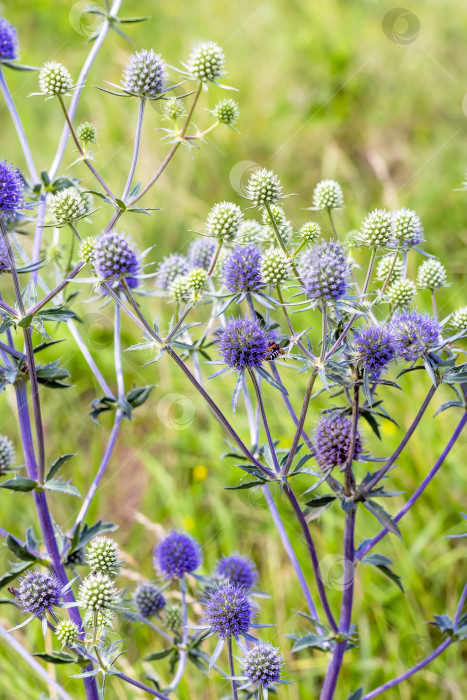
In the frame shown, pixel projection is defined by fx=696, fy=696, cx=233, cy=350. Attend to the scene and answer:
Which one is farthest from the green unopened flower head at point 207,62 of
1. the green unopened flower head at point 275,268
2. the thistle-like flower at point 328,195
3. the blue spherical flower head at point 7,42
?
the blue spherical flower head at point 7,42

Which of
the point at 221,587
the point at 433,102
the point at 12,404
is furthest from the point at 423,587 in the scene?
the point at 433,102

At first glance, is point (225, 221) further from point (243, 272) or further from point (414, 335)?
point (414, 335)

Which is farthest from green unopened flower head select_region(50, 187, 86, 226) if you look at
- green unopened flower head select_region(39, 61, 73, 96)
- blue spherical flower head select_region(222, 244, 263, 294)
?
blue spherical flower head select_region(222, 244, 263, 294)

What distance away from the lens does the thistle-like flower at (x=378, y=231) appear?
6.85 ft

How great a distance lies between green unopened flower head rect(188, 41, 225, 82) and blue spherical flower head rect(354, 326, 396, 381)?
3.29ft

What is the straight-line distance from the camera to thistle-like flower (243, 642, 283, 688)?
2033mm

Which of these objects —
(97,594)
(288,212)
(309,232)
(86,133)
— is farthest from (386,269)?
(288,212)

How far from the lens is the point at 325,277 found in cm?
195

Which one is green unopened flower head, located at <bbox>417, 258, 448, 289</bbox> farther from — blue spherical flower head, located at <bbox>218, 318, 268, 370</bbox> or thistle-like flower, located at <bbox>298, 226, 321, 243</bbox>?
blue spherical flower head, located at <bbox>218, 318, 268, 370</bbox>

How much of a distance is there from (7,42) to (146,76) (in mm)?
688

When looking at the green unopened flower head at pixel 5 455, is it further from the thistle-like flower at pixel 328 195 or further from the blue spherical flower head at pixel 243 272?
the thistle-like flower at pixel 328 195

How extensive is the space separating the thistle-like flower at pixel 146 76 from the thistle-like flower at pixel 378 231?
810 millimetres

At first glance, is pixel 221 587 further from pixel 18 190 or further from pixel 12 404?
pixel 12 404

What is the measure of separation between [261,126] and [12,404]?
3585mm
